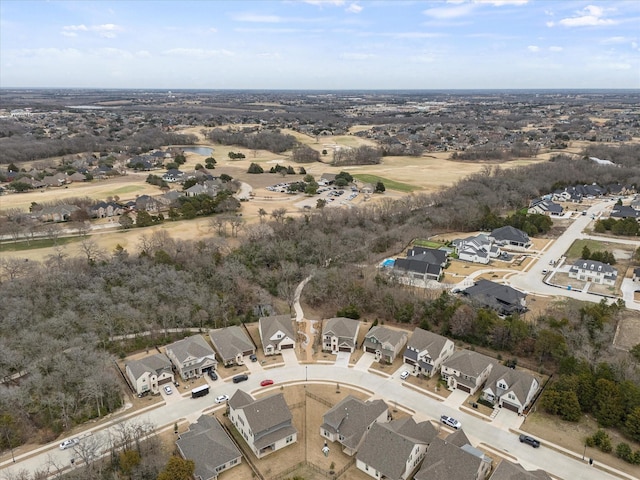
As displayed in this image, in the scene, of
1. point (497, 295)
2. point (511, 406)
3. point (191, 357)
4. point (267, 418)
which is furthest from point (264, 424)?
point (497, 295)

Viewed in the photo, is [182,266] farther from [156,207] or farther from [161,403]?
[156,207]

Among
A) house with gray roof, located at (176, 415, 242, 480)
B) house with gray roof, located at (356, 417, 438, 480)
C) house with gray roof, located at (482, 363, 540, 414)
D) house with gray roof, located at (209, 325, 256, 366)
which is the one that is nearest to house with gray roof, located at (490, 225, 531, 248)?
house with gray roof, located at (482, 363, 540, 414)

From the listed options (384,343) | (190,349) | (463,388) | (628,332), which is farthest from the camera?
(628,332)

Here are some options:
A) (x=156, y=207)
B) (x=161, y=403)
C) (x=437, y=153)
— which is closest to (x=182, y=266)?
(x=161, y=403)

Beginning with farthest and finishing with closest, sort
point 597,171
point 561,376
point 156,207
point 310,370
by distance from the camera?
point 597,171 → point 156,207 → point 310,370 → point 561,376

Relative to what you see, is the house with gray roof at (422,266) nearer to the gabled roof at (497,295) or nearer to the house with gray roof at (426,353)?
the gabled roof at (497,295)

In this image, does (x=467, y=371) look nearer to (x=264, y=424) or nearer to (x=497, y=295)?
(x=497, y=295)

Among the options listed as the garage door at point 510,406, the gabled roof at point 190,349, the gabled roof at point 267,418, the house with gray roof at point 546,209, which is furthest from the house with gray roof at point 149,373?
the house with gray roof at point 546,209
